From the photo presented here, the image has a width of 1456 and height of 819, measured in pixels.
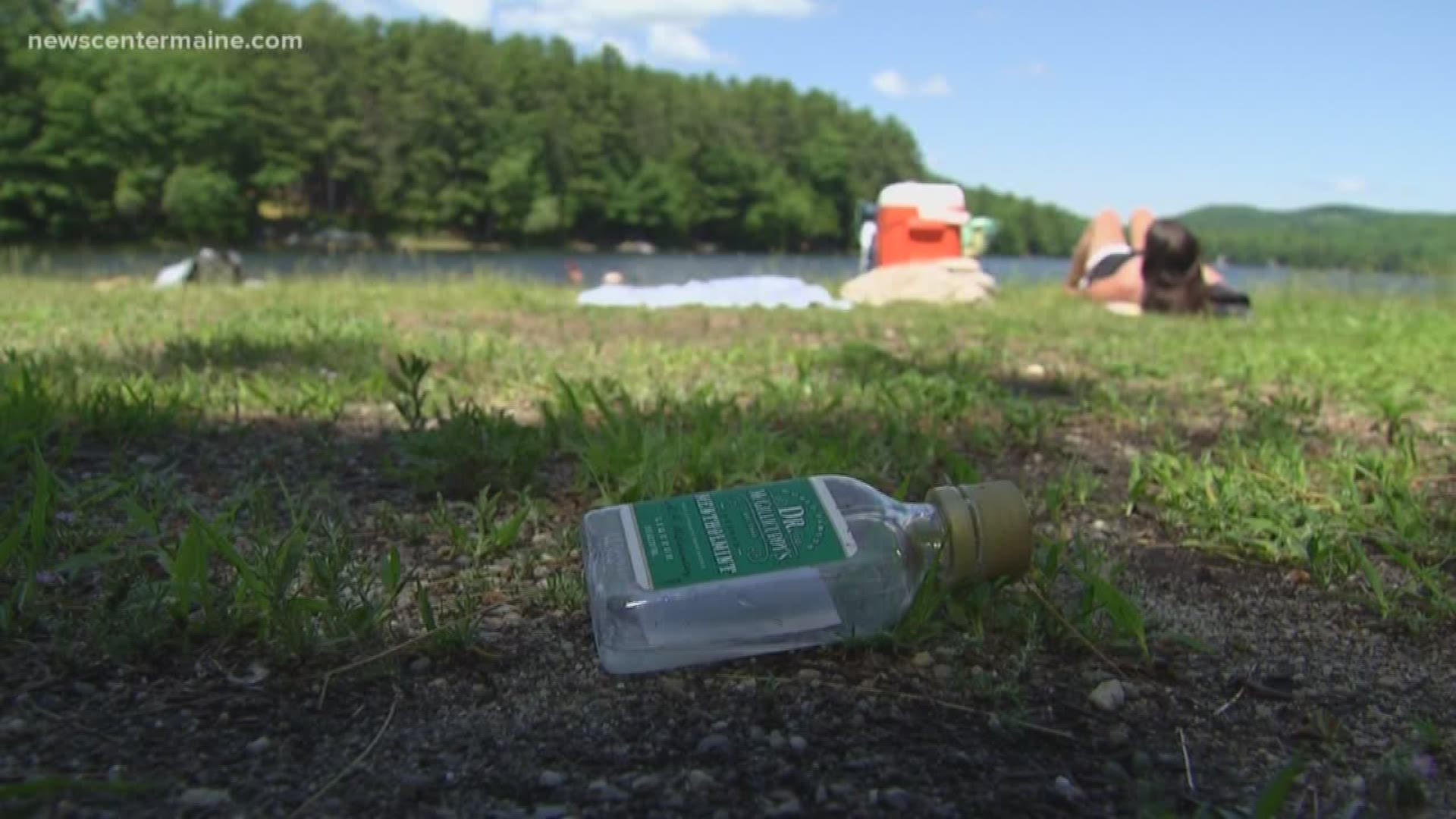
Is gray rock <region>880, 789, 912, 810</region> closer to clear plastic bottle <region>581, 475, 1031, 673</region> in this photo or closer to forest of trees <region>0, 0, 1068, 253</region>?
clear plastic bottle <region>581, 475, 1031, 673</region>

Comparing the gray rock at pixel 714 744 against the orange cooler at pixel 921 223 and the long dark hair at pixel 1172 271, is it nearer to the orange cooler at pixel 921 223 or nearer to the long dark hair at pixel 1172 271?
the long dark hair at pixel 1172 271

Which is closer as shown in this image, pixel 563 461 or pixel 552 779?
pixel 552 779

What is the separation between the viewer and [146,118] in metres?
33.6

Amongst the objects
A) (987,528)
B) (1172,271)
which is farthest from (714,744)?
(1172,271)

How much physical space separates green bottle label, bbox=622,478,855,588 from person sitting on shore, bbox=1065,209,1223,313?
693 centimetres

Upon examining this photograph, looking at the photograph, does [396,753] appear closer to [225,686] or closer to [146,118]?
[225,686]

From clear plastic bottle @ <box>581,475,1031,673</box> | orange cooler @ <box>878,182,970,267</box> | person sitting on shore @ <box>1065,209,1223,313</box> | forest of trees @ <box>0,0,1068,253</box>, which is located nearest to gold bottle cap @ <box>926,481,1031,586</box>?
clear plastic bottle @ <box>581,475,1031,673</box>

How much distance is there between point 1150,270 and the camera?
782cm

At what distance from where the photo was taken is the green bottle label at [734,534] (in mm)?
1265

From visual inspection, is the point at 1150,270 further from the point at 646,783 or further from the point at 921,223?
the point at 646,783

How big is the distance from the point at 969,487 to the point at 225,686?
97cm

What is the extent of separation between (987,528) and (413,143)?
44034 mm

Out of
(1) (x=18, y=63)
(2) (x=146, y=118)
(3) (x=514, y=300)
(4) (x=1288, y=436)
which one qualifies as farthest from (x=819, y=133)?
(4) (x=1288, y=436)

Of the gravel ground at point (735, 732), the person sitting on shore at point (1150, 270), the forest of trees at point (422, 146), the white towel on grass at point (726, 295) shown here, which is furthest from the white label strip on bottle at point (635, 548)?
the forest of trees at point (422, 146)
